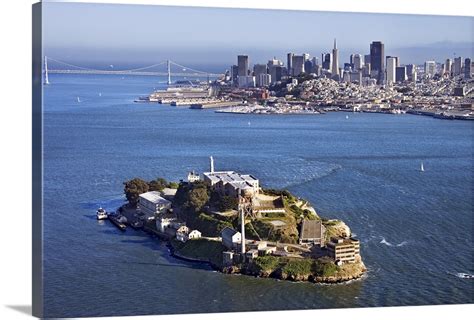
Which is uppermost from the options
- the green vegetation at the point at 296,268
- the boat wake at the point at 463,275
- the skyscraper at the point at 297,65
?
the skyscraper at the point at 297,65

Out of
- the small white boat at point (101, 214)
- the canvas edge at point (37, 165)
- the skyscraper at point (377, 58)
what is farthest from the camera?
the small white boat at point (101, 214)

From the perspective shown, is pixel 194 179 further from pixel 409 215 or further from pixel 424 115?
pixel 424 115

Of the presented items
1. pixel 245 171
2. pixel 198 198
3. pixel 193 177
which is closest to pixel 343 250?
pixel 198 198

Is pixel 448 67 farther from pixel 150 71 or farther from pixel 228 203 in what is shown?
pixel 150 71

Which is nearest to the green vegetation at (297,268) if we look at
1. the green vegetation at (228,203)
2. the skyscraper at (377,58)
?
the green vegetation at (228,203)

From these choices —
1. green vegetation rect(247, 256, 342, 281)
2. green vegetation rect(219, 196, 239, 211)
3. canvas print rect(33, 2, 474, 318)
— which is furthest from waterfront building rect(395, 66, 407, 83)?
green vegetation rect(247, 256, 342, 281)

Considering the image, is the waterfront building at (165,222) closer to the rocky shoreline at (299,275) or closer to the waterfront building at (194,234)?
the waterfront building at (194,234)
